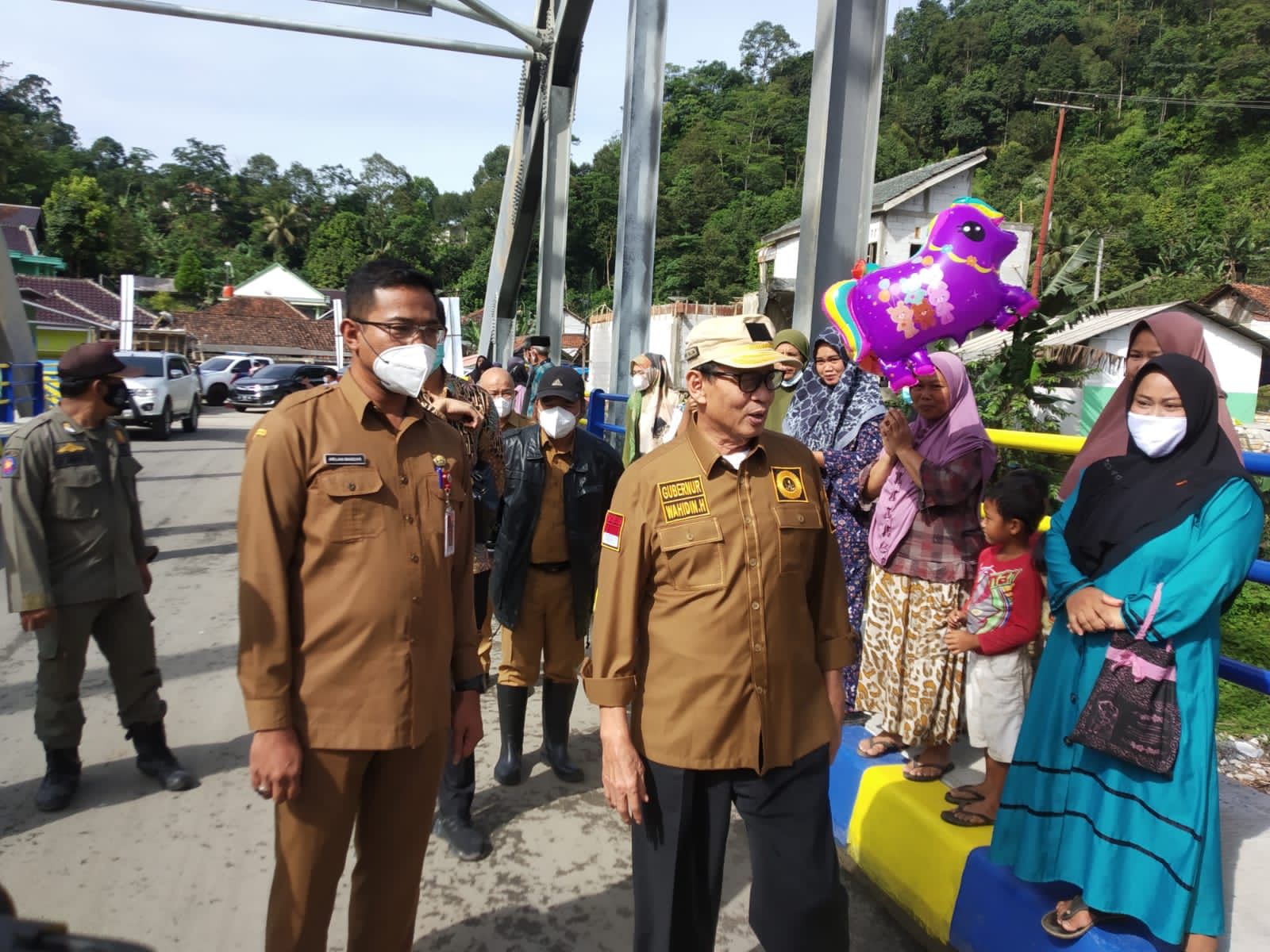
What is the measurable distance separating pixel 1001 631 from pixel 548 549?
74.2 inches

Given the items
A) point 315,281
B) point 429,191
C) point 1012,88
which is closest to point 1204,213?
point 1012,88

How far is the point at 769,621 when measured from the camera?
197 centimetres

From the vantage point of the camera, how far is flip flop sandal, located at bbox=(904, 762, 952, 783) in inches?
117

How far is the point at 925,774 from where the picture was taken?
2.96 m

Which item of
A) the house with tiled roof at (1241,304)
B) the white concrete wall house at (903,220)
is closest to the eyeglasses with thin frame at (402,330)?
the white concrete wall house at (903,220)

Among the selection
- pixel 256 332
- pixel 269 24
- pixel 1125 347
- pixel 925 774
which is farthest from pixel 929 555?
pixel 256 332

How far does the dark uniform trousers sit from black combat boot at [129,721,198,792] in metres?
0.05

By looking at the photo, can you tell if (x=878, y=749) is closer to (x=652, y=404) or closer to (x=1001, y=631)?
(x=1001, y=631)

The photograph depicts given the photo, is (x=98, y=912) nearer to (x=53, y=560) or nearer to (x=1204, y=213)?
(x=53, y=560)

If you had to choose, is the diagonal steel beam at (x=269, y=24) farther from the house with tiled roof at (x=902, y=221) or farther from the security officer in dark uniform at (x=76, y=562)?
the house with tiled roof at (x=902, y=221)

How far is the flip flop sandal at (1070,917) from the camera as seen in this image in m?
2.10

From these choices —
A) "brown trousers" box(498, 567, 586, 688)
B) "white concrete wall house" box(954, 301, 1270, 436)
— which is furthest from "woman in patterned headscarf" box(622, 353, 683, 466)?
"white concrete wall house" box(954, 301, 1270, 436)

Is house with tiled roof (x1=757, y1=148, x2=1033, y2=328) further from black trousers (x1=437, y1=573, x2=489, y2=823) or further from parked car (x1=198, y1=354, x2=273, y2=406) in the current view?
black trousers (x1=437, y1=573, x2=489, y2=823)

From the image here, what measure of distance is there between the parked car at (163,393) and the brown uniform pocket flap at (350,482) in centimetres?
1611
